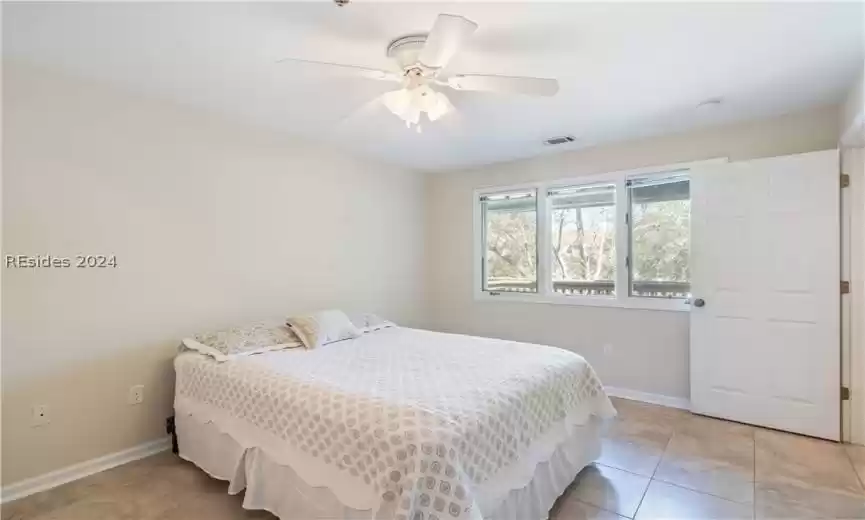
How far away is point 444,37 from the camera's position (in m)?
1.64

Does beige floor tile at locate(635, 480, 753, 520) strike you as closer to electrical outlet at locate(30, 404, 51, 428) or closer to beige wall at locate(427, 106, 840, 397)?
beige wall at locate(427, 106, 840, 397)

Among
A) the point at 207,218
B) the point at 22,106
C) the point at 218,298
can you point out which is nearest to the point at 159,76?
the point at 22,106

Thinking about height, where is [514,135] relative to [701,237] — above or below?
above

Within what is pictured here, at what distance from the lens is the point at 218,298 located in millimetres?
3088

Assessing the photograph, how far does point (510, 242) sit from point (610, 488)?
8.94 ft

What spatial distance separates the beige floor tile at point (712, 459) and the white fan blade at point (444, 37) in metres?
2.50

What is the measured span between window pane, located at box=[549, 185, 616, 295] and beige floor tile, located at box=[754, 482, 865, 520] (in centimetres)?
190

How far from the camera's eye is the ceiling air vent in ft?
11.8

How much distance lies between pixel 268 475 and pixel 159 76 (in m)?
2.27

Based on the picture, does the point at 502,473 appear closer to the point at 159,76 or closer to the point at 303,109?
the point at 303,109

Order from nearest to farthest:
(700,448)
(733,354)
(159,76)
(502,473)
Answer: (502,473), (159,76), (700,448), (733,354)

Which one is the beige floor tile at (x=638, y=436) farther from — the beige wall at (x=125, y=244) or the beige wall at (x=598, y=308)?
the beige wall at (x=125, y=244)

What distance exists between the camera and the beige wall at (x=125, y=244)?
A: 7.47 ft

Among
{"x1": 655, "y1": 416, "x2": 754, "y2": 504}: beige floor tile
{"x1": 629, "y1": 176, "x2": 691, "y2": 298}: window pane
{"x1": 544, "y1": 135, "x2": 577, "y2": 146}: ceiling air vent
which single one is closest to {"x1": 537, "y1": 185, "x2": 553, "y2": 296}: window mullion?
{"x1": 544, "y1": 135, "x2": 577, "y2": 146}: ceiling air vent
